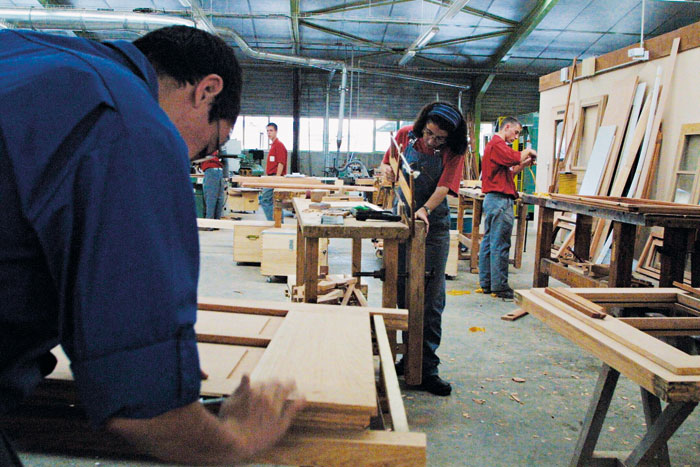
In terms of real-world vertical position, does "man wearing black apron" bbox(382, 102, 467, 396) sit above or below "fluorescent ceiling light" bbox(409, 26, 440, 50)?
below

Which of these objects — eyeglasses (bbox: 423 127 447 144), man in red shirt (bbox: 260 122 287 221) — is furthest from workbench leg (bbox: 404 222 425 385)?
man in red shirt (bbox: 260 122 287 221)

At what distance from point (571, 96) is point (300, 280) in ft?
17.6

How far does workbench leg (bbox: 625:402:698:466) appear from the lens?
5.19 feet

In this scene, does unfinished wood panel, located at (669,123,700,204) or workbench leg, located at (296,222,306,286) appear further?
unfinished wood panel, located at (669,123,700,204)

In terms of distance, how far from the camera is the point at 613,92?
6.25 metres

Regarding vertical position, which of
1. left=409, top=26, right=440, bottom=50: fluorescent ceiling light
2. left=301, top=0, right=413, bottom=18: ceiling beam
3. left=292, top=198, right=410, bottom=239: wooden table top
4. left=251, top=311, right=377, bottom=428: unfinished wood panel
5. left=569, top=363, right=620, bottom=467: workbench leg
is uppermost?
left=301, top=0, right=413, bottom=18: ceiling beam

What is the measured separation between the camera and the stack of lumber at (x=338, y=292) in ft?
10.3

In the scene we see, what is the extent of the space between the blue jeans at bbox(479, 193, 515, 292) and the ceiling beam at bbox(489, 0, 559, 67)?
21.4 ft

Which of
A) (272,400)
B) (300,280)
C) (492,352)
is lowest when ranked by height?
(492,352)

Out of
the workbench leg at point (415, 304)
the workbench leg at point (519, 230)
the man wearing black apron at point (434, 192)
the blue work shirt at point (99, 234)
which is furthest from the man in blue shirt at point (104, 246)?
the workbench leg at point (519, 230)

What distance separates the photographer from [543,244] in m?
4.84

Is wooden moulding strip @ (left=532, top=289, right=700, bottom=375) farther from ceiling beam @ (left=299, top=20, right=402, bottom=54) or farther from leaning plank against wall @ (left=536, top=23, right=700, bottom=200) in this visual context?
ceiling beam @ (left=299, top=20, right=402, bottom=54)

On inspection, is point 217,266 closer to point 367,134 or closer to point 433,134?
point 433,134

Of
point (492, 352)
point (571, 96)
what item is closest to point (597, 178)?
point (571, 96)
